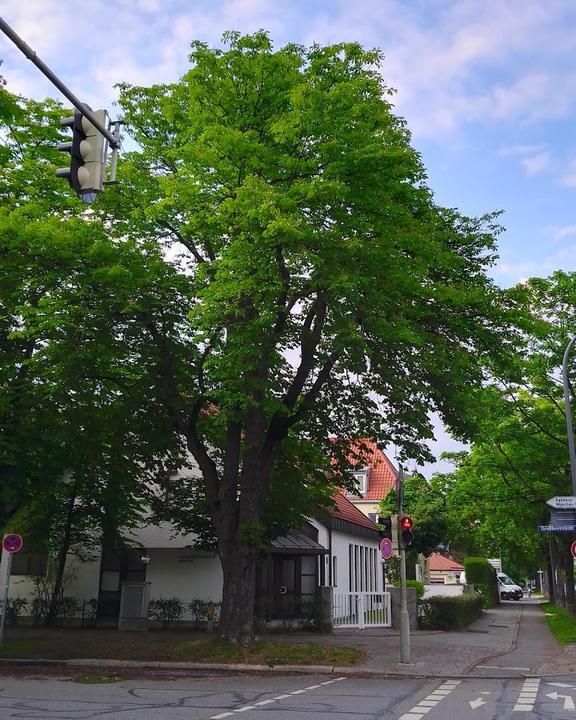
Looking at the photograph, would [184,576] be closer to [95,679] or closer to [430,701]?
[95,679]

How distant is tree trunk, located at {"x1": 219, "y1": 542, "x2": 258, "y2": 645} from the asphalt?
171 cm

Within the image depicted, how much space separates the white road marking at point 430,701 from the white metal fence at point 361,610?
12.9 meters

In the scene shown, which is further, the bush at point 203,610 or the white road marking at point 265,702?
the bush at point 203,610

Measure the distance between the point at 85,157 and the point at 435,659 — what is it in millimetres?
14515

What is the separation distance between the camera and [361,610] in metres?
26.9

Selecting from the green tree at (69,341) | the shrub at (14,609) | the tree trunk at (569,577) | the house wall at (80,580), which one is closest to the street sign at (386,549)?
the green tree at (69,341)

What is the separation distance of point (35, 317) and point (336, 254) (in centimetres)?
686

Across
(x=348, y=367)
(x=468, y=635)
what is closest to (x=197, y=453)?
(x=348, y=367)

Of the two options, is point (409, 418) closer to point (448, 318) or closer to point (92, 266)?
point (448, 318)

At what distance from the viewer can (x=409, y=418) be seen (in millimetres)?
16844

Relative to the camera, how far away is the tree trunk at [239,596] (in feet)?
57.8

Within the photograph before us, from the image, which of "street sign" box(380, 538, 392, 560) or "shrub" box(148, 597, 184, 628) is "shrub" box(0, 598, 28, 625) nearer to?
"shrub" box(148, 597, 184, 628)

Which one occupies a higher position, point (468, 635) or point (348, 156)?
point (348, 156)

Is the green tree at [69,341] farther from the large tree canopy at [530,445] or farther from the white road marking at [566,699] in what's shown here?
the large tree canopy at [530,445]
